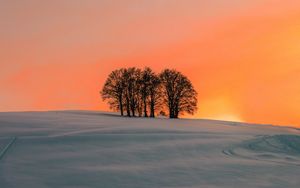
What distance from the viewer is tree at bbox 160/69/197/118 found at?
65.2 meters

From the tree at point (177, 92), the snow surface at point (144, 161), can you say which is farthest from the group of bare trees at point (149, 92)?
the snow surface at point (144, 161)

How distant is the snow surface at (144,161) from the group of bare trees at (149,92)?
131 feet

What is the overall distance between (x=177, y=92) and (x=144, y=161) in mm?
48624

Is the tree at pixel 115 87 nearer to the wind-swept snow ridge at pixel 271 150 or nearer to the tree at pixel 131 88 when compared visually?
the tree at pixel 131 88

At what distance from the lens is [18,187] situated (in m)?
11.9

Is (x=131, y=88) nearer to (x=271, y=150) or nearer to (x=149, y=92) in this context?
(x=149, y=92)

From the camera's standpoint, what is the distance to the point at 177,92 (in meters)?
65.2

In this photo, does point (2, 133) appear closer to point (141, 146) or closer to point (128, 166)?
point (141, 146)

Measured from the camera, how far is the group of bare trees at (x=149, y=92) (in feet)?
215

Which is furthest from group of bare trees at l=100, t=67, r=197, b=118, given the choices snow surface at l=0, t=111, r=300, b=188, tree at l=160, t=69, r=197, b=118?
snow surface at l=0, t=111, r=300, b=188

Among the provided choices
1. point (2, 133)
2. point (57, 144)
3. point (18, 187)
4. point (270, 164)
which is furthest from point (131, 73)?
point (18, 187)

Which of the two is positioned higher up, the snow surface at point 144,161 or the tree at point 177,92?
the tree at point 177,92

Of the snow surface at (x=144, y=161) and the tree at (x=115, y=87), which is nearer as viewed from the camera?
the snow surface at (x=144, y=161)

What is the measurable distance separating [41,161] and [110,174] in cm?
345
